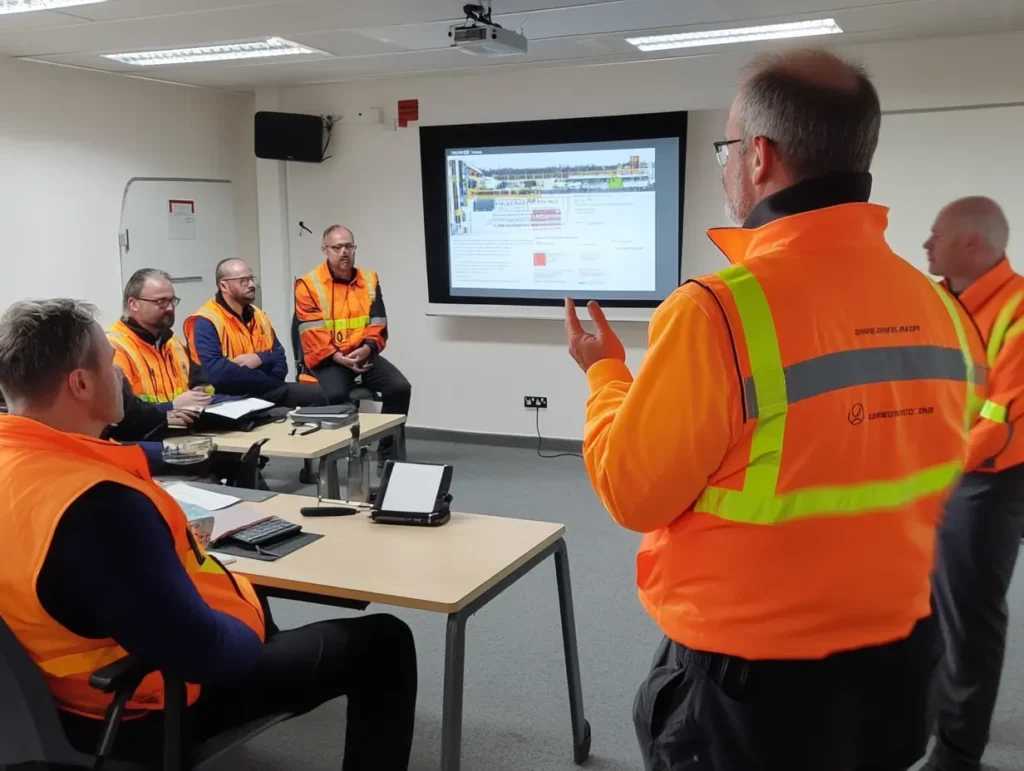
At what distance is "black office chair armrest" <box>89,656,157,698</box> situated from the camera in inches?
64.9

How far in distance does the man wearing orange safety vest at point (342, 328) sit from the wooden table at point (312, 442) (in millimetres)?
1426

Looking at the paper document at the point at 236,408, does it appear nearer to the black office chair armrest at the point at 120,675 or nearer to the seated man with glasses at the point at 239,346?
the seated man with glasses at the point at 239,346

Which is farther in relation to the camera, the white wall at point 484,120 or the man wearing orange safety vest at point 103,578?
the white wall at point 484,120

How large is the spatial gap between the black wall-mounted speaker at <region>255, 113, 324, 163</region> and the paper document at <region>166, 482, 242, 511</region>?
4367 mm

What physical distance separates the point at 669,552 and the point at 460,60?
505 cm

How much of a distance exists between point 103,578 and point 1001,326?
2.09 metres

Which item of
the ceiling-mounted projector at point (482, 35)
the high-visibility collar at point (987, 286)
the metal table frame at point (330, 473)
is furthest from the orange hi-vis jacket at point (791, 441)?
the ceiling-mounted projector at point (482, 35)

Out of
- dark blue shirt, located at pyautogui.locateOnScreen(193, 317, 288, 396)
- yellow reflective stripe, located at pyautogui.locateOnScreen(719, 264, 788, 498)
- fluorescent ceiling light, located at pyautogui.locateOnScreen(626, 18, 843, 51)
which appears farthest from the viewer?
dark blue shirt, located at pyautogui.locateOnScreen(193, 317, 288, 396)

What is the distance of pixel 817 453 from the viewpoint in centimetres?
118

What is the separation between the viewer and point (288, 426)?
421 centimetres

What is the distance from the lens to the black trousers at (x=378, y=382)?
5648mm

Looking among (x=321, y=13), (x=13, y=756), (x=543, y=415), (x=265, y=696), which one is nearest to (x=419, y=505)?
(x=265, y=696)

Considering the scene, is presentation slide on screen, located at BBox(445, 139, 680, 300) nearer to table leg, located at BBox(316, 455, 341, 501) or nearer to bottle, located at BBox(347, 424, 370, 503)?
bottle, located at BBox(347, 424, 370, 503)

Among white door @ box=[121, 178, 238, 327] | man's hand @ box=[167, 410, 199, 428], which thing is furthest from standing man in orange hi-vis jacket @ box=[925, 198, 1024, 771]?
white door @ box=[121, 178, 238, 327]
